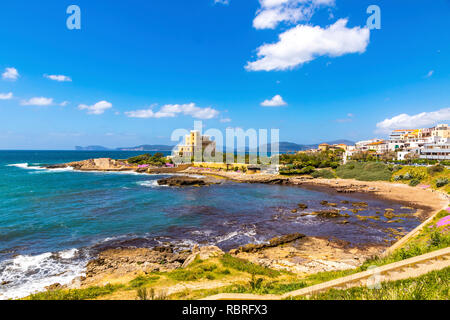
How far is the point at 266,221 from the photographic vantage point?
2258 centimetres

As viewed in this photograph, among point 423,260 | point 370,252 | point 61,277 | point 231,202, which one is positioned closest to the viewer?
point 423,260

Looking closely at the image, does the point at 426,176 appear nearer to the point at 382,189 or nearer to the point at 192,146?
the point at 382,189

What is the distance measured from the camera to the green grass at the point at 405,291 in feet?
17.6

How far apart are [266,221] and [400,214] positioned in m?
14.8

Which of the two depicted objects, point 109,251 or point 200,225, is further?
point 200,225

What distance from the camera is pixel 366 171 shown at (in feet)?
164

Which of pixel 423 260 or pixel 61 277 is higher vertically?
pixel 423 260

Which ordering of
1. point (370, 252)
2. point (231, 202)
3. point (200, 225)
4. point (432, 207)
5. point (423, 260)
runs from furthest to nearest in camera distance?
point (231, 202), point (432, 207), point (200, 225), point (370, 252), point (423, 260)

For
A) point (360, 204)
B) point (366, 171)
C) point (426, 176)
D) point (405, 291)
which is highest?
point (405, 291)

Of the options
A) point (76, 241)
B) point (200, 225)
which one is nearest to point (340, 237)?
point (200, 225)

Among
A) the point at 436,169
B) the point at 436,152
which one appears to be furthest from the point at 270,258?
the point at 436,152

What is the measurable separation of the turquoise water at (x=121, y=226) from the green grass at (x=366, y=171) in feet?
59.4

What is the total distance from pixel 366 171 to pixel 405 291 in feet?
170

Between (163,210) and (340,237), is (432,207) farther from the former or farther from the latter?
(163,210)
